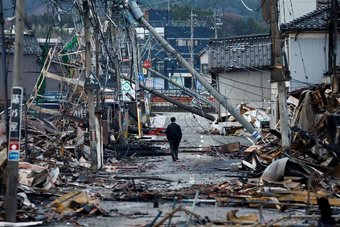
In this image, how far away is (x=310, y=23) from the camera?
4734 centimetres

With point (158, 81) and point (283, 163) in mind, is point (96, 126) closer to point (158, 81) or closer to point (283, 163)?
point (283, 163)

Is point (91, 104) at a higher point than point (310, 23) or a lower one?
lower

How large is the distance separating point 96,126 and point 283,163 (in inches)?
391

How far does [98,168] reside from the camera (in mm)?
30188

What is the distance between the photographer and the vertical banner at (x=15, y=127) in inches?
651

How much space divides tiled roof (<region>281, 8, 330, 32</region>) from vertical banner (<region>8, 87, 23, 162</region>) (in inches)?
1240

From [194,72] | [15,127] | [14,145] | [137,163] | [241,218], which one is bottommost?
[137,163]

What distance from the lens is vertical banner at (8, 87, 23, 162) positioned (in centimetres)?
1655

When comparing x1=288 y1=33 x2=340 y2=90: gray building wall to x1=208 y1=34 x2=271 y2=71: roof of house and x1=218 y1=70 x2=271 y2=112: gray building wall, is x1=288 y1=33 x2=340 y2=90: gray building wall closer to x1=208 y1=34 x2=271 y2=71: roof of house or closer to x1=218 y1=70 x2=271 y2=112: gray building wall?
x1=208 y1=34 x2=271 y2=71: roof of house

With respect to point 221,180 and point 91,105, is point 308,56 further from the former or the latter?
point 221,180

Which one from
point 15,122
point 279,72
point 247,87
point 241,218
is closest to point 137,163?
point 279,72

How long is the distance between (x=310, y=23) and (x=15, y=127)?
32.6 m

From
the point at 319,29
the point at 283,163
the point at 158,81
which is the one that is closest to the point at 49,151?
the point at 283,163

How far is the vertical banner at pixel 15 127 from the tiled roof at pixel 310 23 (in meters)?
31.5
